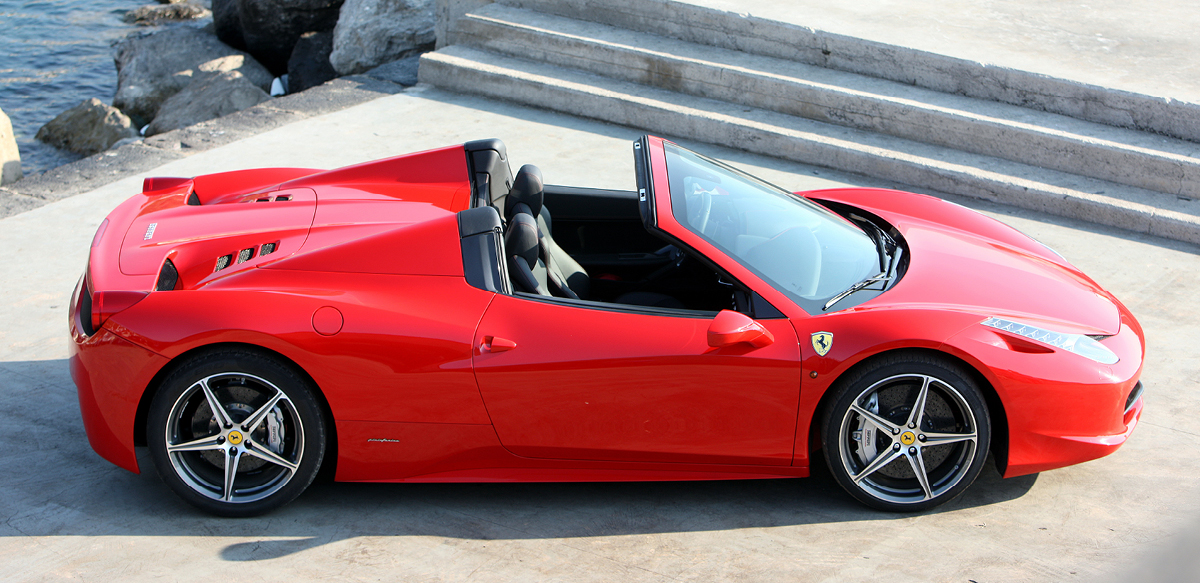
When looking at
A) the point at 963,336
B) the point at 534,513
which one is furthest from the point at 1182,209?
the point at 534,513

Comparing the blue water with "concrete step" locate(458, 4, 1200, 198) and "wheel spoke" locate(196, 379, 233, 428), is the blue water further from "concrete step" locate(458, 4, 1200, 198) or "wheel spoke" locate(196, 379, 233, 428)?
"wheel spoke" locate(196, 379, 233, 428)

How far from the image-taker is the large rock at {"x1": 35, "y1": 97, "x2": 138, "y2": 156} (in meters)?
11.4

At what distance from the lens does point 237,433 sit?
349 cm

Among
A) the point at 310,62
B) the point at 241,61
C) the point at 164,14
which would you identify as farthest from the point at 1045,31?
the point at 164,14

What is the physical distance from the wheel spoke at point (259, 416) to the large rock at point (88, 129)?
30.0 feet

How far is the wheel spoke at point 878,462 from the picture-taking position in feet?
11.7

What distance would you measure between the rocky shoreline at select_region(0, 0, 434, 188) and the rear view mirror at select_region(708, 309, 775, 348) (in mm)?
6736

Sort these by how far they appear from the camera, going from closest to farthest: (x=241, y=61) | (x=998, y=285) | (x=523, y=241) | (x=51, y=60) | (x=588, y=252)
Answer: (x=523, y=241), (x=998, y=285), (x=588, y=252), (x=241, y=61), (x=51, y=60)

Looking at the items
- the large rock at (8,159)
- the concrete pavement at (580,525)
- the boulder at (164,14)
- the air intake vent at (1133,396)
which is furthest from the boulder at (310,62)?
the air intake vent at (1133,396)

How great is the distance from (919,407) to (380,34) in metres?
8.32

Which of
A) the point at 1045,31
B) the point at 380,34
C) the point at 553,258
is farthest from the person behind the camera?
the point at 380,34

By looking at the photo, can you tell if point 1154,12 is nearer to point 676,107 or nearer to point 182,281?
point 676,107

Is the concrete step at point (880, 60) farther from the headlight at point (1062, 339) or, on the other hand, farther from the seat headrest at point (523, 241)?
the seat headrest at point (523, 241)

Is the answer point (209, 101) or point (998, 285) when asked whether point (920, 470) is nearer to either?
point (998, 285)
